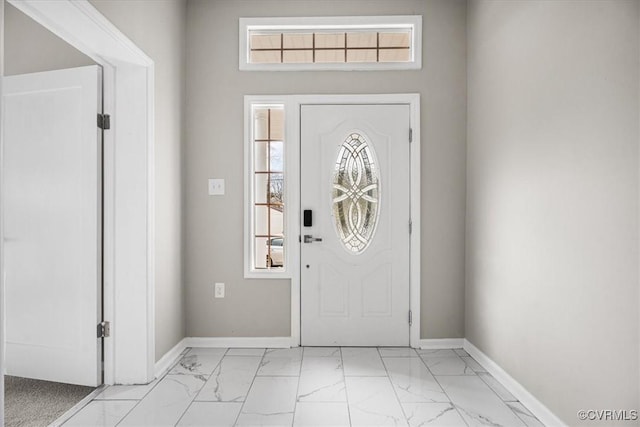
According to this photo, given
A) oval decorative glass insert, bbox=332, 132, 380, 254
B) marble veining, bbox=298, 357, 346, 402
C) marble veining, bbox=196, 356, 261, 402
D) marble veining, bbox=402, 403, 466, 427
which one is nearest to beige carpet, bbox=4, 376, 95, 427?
marble veining, bbox=196, 356, 261, 402

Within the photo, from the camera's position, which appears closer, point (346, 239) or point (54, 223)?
point (54, 223)

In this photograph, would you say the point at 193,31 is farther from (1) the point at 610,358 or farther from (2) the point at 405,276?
(1) the point at 610,358

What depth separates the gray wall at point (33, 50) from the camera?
2730 mm

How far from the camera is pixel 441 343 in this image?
3408mm

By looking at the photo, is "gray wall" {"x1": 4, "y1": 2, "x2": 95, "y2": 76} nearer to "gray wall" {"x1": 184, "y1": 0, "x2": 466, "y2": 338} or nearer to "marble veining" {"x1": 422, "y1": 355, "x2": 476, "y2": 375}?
"gray wall" {"x1": 184, "y1": 0, "x2": 466, "y2": 338}

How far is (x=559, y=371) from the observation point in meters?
2.12

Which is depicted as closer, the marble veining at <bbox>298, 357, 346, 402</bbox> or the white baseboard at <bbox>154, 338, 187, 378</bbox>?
the marble veining at <bbox>298, 357, 346, 402</bbox>

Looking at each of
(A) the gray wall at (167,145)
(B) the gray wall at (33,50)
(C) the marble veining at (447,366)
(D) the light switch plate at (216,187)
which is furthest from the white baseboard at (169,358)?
(B) the gray wall at (33,50)

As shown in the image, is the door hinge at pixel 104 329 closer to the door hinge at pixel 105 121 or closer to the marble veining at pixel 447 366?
the door hinge at pixel 105 121

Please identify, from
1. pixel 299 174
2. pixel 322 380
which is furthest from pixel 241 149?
pixel 322 380

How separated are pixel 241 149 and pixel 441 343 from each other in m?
2.24

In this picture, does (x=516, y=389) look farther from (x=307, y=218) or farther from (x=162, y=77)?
(x=162, y=77)

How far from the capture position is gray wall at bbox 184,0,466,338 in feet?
11.1

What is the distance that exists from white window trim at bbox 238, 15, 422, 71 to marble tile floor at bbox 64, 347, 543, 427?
2248 mm
